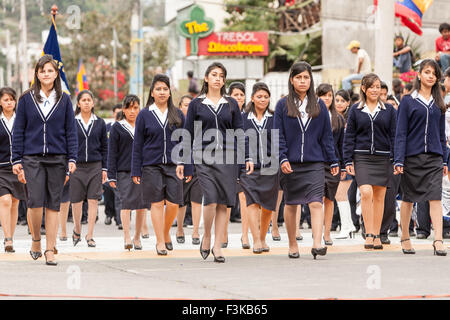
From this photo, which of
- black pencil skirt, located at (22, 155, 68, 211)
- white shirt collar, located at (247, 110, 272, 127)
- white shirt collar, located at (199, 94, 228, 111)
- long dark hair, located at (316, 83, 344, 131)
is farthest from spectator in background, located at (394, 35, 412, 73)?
black pencil skirt, located at (22, 155, 68, 211)

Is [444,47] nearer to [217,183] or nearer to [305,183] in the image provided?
[305,183]

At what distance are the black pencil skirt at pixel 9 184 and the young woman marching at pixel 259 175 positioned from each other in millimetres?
2829

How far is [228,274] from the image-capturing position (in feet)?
29.5

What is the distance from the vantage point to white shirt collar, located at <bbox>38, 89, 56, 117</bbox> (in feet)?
32.5

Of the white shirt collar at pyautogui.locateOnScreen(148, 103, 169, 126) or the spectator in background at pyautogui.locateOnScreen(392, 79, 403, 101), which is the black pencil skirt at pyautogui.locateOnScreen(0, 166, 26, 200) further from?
the spectator in background at pyautogui.locateOnScreen(392, 79, 403, 101)

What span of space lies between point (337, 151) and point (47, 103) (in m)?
4.42

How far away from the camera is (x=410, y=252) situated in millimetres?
10938

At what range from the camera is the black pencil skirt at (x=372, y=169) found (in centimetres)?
1142

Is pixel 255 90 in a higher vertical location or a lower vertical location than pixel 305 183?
higher

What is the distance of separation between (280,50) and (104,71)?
80.8 feet

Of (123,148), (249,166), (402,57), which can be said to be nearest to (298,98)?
(249,166)

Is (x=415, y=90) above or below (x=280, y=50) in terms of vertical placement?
below

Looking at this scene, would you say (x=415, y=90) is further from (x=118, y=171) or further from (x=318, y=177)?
(x=118, y=171)
